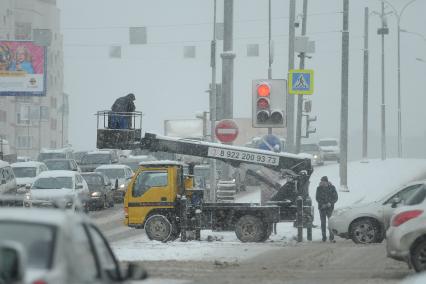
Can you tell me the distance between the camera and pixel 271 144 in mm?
27906

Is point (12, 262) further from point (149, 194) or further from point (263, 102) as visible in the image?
point (149, 194)

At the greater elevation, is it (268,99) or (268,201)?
(268,99)

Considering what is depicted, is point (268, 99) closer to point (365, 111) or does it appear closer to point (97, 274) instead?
point (97, 274)

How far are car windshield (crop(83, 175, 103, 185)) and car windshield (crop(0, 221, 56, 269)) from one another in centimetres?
3441

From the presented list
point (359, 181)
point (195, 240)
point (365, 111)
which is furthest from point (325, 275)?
point (365, 111)

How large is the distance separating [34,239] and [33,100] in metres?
120

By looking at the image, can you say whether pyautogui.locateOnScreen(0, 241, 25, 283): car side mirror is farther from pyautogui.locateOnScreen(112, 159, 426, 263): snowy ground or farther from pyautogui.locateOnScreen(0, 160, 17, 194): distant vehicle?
pyautogui.locateOnScreen(0, 160, 17, 194): distant vehicle

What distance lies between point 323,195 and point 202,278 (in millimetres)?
11689

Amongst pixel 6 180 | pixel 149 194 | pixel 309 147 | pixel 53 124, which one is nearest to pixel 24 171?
pixel 6 180

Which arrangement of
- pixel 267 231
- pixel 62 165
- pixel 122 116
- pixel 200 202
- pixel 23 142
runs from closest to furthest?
pixel 122 116 → pixel 267 231 → pixel 200 202 → pixel 62 165 → pixel 23 142

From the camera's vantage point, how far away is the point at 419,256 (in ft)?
55.9

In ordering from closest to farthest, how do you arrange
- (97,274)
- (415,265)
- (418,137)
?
(97,274) < (415,265) < (418,137)

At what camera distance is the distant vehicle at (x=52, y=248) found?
6777mm

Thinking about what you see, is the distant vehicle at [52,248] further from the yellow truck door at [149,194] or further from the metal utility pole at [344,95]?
the metal utility pole at [344,95]
